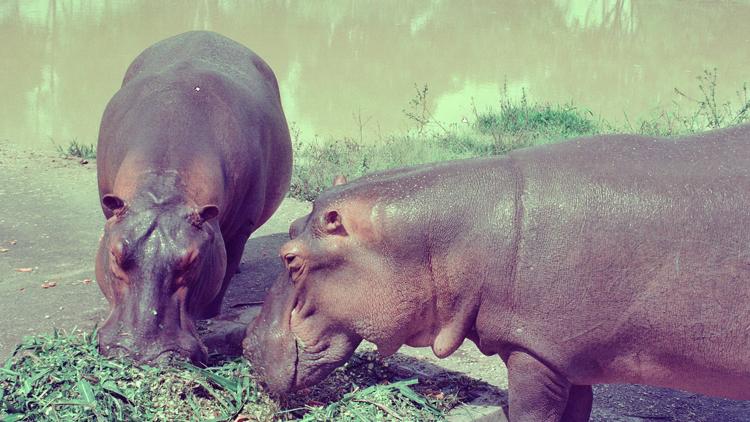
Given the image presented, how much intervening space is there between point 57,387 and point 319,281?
3.41 feet

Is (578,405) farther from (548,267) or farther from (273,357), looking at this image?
(273,357)

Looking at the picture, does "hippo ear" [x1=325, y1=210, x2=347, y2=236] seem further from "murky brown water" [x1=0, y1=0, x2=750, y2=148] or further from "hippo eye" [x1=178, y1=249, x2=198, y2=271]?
"murky brown water" [x1=0, y1=0, x2=750, y2=148]

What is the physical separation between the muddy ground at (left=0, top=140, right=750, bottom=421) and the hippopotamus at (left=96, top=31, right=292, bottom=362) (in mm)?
509

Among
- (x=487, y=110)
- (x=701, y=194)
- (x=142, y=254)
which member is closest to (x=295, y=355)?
(x=142, y=254)

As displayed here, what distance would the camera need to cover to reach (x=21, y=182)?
7.77m

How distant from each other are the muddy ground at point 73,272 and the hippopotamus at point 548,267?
830 mm

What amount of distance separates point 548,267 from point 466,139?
5655 millimetres

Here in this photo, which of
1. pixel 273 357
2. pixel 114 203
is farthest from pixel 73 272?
pixel 273 357

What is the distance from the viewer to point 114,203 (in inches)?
163

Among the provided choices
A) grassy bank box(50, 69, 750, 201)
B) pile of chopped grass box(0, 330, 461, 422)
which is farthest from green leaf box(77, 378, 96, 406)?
grassy bank box(50, 69, 750, 201)

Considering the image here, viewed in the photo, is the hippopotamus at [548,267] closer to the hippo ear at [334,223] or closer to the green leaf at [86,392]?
the hippo ear at [334,223]

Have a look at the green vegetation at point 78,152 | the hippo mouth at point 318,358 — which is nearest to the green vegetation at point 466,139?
the green vegetation at point 78,152

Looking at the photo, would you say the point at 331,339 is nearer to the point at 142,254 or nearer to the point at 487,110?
the point at 142,254

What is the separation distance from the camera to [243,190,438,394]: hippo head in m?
3.48
